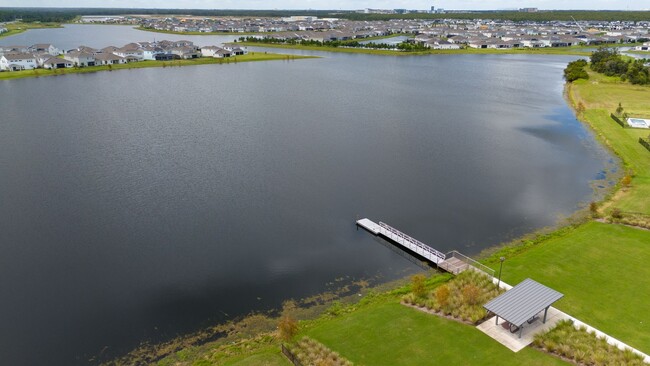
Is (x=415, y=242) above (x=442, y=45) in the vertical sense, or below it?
below

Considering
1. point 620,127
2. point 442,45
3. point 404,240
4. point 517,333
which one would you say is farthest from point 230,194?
point 442,45

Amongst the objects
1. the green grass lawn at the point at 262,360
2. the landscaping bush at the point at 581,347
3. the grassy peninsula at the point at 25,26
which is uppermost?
the grassy peninsula at the point at 25,26

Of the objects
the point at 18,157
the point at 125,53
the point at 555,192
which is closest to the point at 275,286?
the point at 555,192

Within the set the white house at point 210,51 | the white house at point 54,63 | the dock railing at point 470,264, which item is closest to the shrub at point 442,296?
the dock railing at point 470,264

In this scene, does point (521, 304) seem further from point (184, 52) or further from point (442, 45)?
point (442, 45)

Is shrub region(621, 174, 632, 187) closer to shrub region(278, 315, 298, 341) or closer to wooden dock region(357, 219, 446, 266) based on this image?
wooden dock region(357, 219, 446, 266)

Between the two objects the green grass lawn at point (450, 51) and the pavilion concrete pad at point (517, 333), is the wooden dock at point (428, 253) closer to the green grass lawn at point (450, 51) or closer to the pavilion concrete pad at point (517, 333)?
the pavilion concrete pad at point (517, 333)
